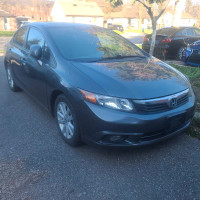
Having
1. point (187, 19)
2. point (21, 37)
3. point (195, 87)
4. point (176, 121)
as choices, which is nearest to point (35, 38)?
point (21, 37)

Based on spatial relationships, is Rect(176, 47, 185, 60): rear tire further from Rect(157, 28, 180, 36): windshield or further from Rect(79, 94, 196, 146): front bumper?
Rect(79, 94, 196, 146): front bumper

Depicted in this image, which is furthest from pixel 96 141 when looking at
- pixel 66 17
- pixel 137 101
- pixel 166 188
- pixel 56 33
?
pixel 66 17

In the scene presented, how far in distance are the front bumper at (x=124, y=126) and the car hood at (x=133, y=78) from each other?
224 mm

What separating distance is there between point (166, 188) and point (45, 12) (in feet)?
200

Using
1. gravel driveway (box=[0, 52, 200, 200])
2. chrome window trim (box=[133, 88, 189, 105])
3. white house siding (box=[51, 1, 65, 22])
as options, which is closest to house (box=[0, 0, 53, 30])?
white house siding (box=[51, 1, 65, 22])

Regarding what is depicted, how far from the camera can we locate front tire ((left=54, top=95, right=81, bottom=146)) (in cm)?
277

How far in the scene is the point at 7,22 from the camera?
43.8 m

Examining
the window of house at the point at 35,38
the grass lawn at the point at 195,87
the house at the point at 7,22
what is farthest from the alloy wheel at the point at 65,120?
the house at the point at 7,22

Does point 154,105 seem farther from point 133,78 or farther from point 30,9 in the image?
point 30,9

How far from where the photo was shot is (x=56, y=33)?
139 inches

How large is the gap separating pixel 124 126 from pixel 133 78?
27.7 inches

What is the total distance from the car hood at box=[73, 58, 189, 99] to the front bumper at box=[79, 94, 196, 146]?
0.73 ft

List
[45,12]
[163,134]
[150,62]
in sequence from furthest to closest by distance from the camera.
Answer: [45,12]
[150,62]
[163,134]

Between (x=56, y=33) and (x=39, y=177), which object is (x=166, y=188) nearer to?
(x=39, y=177)
